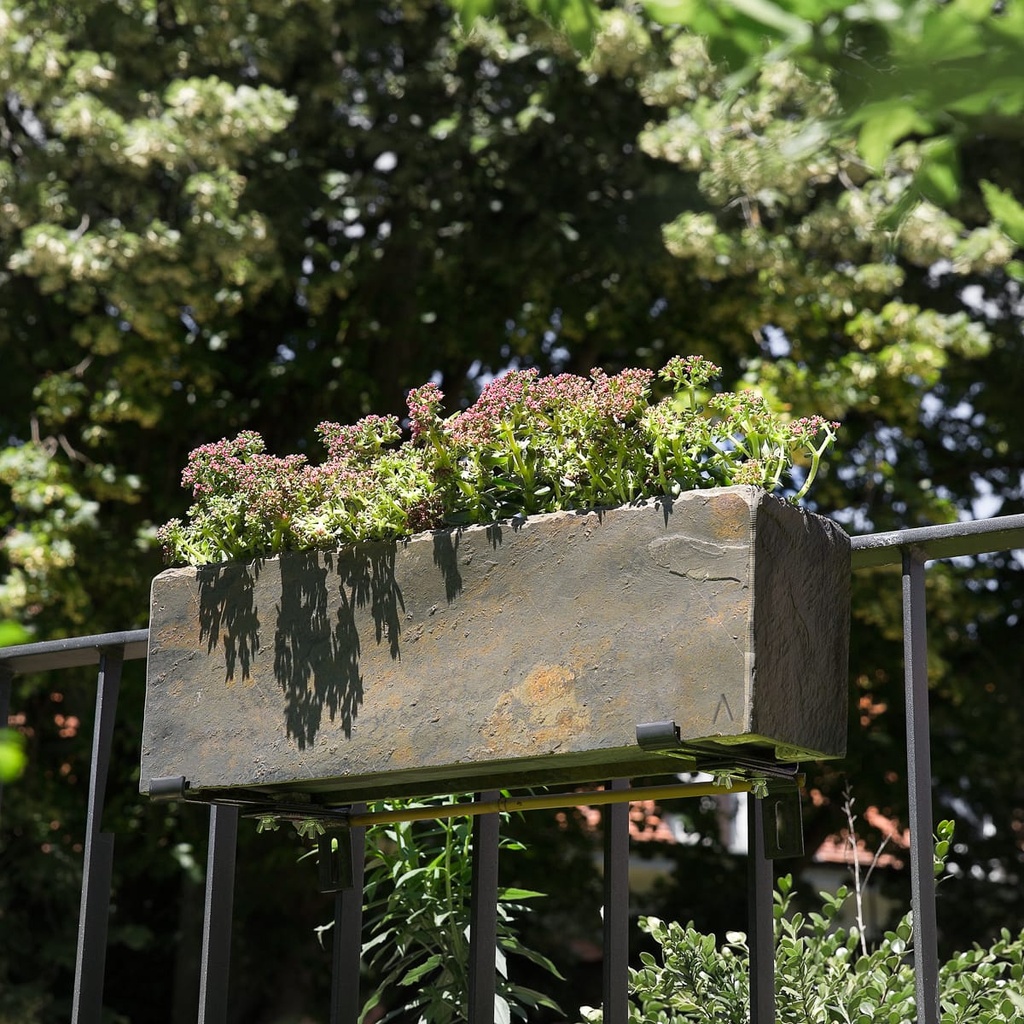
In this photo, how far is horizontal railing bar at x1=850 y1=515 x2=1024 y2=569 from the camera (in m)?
1.42

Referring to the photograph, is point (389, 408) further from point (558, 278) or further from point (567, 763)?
point (567, 763)

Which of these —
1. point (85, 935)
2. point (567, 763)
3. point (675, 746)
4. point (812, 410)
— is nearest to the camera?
point (675, 746)

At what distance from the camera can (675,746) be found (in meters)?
1.34

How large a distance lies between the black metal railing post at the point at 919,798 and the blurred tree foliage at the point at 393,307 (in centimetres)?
358

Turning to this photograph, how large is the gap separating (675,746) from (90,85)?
15.6 ft

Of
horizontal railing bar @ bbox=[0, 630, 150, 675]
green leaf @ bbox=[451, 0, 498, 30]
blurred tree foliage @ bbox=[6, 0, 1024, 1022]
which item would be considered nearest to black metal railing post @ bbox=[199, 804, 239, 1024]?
horizontal railing bar @ bbox=[0, 630, 150, 675]

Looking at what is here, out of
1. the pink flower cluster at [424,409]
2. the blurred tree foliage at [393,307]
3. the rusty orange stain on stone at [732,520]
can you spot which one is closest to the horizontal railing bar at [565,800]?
the rusty orange stain on stone at [732,520]

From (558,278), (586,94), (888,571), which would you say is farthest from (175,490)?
(888,571)

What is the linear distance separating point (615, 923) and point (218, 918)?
51 centimetres

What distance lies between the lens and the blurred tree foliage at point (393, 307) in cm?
544

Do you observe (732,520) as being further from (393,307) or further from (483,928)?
(393,307)

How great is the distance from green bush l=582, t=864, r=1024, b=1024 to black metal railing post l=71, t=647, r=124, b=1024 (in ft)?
2.59

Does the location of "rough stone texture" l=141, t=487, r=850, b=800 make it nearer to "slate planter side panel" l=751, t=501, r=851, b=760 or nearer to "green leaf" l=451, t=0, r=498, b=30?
"slate planter side panel" l=751, t=501, r=851, b=760

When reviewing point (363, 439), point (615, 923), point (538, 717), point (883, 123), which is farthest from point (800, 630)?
point (883, 123)
